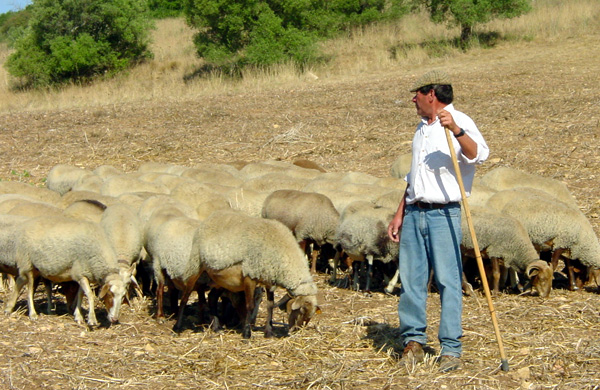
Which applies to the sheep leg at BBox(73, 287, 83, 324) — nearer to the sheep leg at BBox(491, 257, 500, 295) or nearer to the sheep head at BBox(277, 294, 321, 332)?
the sheep head at BBox(277, 294, 321, 332)

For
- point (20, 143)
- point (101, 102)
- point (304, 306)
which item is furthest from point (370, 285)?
point (101, 102)

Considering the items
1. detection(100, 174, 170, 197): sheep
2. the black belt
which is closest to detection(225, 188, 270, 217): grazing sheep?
detection(100, 174, 170, 197): sheep

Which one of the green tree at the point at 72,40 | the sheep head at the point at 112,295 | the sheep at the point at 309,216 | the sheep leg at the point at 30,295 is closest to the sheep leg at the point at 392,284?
the sheep at the point at 309,216

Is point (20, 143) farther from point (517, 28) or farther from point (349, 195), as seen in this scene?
point (517, 28)

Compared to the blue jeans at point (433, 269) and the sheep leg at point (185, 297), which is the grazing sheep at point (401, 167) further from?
the blue jeans at point (433, 269)

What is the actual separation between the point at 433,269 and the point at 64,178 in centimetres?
→ 878

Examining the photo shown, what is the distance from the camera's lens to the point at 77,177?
12.9m

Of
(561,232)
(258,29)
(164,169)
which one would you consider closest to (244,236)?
(561,232)

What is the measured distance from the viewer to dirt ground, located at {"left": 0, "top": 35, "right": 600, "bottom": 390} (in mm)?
6184

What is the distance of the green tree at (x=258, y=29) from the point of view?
26844 mm

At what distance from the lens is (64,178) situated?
13.0 metres

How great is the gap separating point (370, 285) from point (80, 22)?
80.1 ft

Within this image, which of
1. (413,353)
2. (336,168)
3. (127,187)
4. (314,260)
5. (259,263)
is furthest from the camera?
(336,168)

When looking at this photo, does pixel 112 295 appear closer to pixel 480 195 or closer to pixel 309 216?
pixel 309 216
